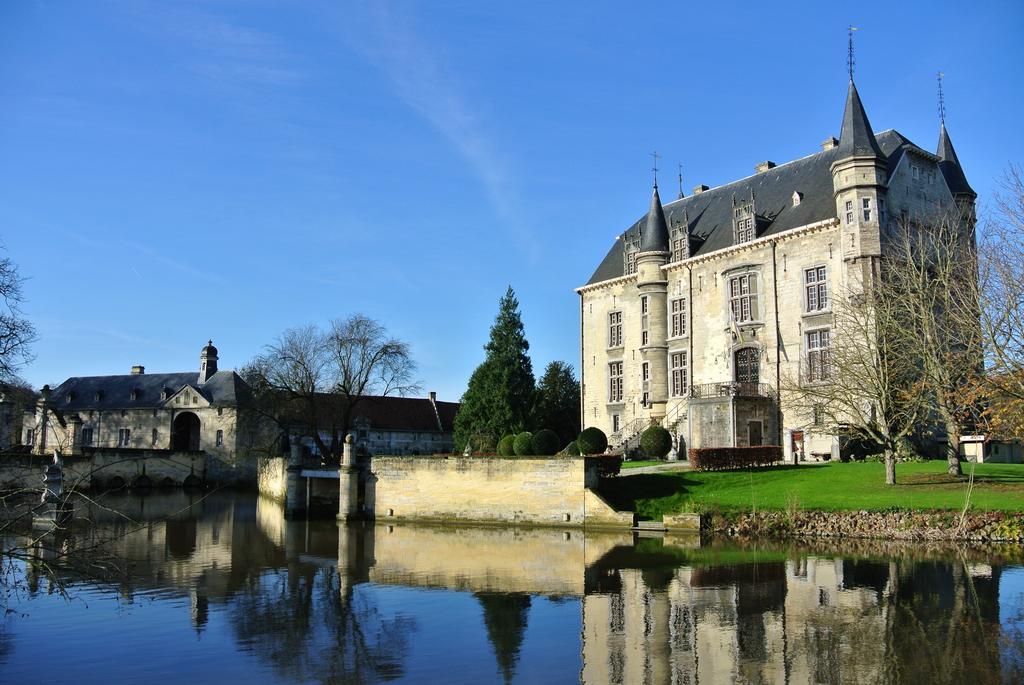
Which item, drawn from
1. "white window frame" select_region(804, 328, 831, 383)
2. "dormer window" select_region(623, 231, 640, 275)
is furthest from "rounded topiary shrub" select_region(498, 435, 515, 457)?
"white window frame" select_region(804, 328, 831, 383)

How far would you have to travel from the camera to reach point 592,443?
37.2 m

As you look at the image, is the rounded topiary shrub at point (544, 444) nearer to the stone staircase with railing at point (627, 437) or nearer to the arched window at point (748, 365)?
the stone staircase with railing at point (627, 437)

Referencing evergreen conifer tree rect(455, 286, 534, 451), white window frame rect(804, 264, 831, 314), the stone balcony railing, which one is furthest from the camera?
evergreen conifer tree rect(455, 286, 534, 451)

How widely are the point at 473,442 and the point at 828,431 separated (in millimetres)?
20848

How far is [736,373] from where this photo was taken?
38156mm

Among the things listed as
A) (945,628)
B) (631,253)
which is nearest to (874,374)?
(945,628)

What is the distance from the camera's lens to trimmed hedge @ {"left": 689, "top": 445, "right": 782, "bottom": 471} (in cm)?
3081

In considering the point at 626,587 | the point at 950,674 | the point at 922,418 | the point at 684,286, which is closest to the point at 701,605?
the point at 626,587

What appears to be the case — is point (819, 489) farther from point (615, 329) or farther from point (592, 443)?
point (615, 329)

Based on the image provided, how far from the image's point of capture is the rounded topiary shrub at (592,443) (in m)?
37.1

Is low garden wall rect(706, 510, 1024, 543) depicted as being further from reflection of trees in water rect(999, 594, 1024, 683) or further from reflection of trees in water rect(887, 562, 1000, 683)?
reflection of trees in water rect(999, 594, 1024, 683)

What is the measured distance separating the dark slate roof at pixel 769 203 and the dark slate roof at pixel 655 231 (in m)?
0.98

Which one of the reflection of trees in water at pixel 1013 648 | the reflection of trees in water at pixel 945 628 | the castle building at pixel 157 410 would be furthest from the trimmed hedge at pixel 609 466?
the castle building at pixel 157 410

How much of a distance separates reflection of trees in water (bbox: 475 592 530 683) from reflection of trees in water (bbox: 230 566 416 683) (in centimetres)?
134
